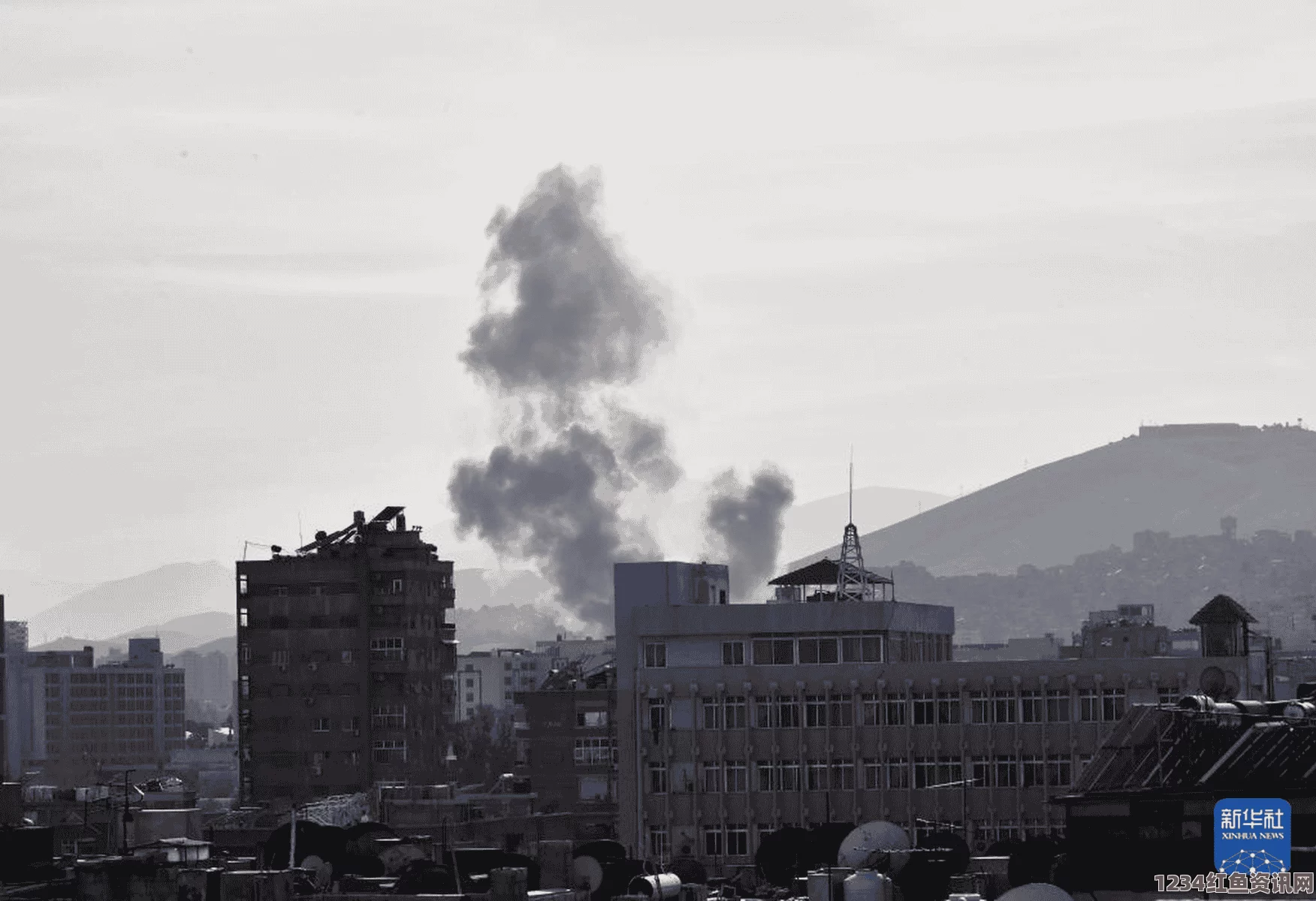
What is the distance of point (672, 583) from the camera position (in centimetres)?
14275

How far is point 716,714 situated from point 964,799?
11986 mm

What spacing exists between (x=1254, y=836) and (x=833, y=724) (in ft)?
209

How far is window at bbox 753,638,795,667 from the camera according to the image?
137 m

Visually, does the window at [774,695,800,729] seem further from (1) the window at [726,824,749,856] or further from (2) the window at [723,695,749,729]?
(1) the window at [726,824,749,856]

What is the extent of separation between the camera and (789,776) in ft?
443

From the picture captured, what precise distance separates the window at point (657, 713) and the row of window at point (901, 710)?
3 centimetres

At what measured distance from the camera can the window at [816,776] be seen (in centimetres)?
13462

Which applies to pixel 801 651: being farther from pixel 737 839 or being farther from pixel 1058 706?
pixel 1058 706

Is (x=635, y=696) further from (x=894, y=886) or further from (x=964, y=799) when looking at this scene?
(x=894, y=886)

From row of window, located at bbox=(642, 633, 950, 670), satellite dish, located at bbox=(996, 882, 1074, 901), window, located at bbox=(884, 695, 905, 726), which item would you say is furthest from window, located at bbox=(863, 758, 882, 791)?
satellite dish, located at bbox=(996, 882, 1074, 901)

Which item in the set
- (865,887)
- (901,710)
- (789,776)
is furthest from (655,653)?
(865,887)

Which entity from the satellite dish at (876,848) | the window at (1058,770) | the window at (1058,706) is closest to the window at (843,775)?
the window at (1058,770)

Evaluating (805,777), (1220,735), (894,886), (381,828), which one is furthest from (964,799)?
(1220,735)

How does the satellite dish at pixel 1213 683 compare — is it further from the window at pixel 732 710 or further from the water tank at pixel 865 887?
the window at pixel 732 710
